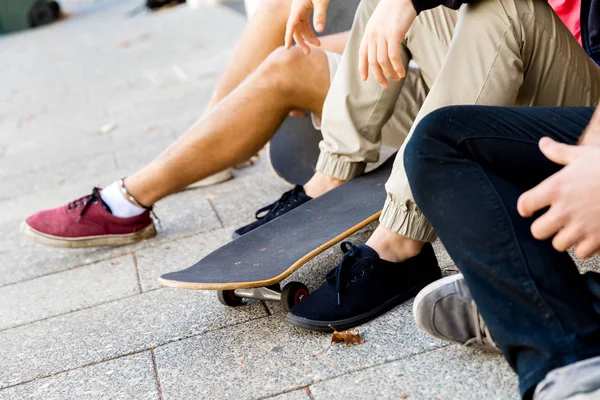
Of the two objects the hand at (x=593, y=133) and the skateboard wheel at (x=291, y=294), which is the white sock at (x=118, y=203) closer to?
the skateboard wheel at (x=291, y=294)

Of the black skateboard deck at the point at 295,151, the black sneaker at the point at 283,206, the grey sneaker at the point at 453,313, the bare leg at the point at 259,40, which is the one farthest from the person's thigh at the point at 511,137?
the black skateboard deck at the point at 295,151

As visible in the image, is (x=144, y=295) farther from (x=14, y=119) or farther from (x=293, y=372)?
(x=14, y=119)

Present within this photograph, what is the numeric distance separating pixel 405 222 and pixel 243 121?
1.00 metres

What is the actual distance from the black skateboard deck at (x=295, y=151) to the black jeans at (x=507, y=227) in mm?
1855

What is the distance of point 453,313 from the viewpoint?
1903 mm

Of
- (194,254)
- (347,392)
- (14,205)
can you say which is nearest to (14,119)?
(14,205)

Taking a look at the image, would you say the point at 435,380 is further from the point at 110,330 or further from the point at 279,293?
the point at 110,330

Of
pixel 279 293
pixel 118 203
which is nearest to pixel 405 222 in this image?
pixel 279 293

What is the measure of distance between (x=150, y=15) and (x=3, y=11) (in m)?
3.35

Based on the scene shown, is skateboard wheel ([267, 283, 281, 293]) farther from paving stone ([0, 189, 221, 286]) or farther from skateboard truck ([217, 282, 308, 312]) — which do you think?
paving stone ([0, 189, 221, 286])

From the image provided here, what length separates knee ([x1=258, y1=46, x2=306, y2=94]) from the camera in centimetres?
290

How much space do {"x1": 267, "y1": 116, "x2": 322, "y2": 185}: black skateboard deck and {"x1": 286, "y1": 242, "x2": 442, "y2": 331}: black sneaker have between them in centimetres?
128

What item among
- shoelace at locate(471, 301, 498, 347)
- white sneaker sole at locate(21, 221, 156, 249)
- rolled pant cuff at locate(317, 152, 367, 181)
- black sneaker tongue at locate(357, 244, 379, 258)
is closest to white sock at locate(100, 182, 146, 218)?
white sneaker sole at locate(21, 221, 156, 249)

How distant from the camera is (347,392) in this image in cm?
194
